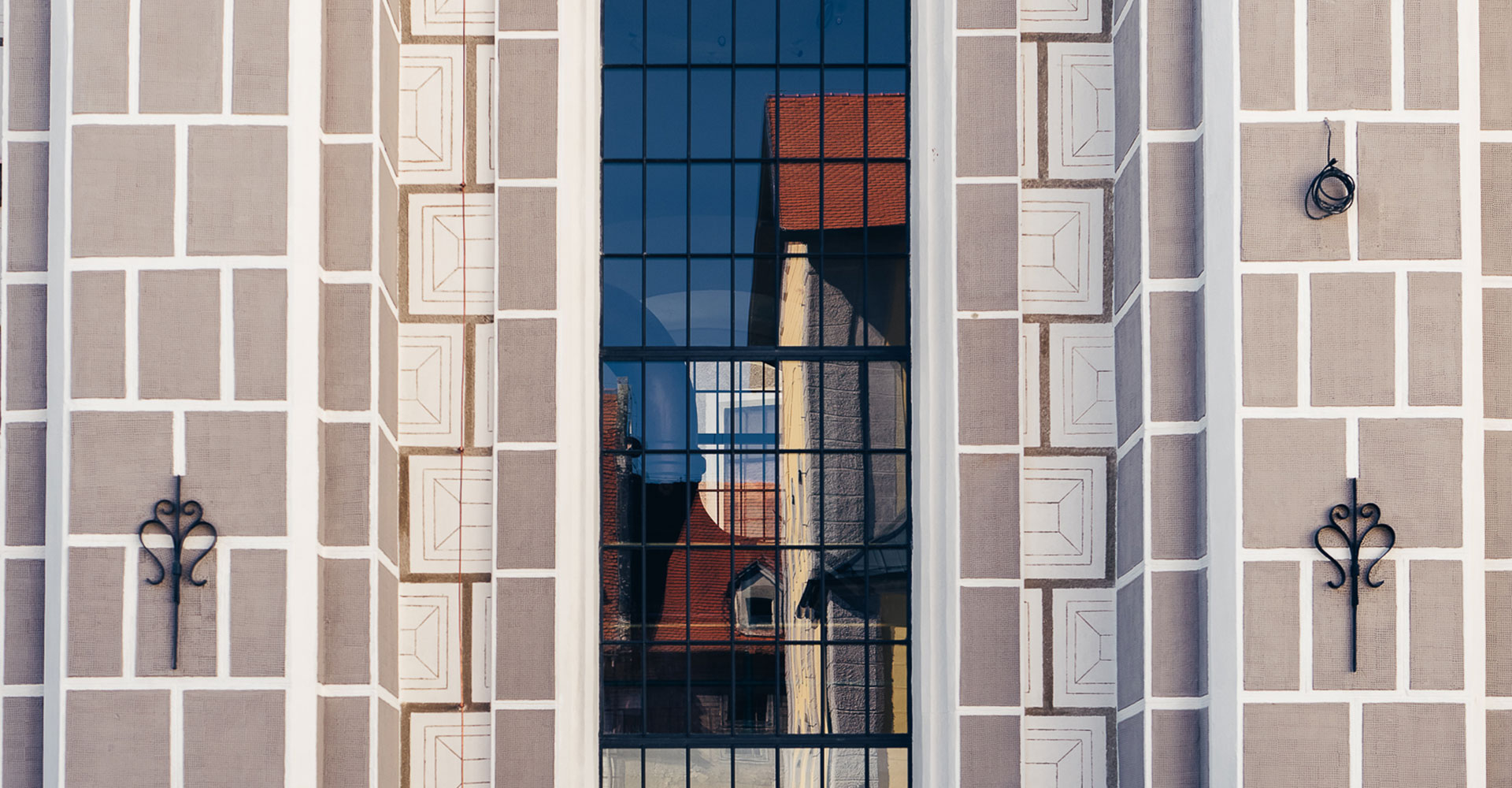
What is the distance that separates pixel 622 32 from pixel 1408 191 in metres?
3.81

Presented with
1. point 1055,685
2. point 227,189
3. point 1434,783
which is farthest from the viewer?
point 1055,685

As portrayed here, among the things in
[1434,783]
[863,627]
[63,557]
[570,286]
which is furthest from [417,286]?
[1434,783]

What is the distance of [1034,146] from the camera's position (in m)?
7.31

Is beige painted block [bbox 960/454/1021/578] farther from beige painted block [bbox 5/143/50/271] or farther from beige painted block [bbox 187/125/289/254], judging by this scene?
beige painted block [bbox 5/143/50/271]

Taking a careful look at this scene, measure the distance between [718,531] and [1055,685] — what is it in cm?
178

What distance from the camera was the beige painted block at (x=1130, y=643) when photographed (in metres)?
6.55

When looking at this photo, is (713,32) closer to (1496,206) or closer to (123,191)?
(123,191)

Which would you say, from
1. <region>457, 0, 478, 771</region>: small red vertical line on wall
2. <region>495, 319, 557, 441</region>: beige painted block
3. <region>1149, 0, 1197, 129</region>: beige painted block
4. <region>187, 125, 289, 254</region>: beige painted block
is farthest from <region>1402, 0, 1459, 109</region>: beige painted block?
<region>187, 125, 289, 254</region>: beige painted block

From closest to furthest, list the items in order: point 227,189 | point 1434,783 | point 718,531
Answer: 1. point 1434,783
2. point 227,189
3. point 718,531

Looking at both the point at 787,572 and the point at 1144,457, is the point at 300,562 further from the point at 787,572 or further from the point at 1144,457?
the point at 1144,457

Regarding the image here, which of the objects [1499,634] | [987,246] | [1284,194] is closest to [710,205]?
[987,246]

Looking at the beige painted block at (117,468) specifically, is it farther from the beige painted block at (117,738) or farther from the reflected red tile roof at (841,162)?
the reflected red tile roof at (841,162)

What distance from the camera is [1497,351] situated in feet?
21.9

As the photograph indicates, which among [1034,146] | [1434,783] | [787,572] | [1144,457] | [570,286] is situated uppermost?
[1034,146]
